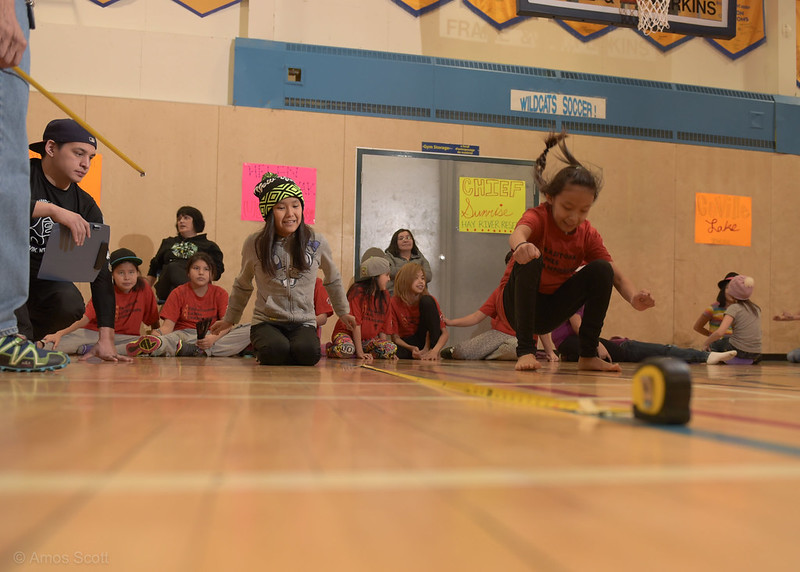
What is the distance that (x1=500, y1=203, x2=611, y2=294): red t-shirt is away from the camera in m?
2.08

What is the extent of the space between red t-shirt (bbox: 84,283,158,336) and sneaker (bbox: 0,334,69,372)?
1966mm

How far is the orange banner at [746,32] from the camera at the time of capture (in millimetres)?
4977

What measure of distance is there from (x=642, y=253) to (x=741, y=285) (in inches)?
32.9

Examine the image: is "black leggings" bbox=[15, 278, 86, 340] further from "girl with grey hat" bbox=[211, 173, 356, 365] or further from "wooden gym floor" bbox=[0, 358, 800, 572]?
"wooden gym floor" bbox=[0, 358, 800, 572]

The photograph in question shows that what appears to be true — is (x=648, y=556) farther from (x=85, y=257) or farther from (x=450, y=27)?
(x=450, y=27)

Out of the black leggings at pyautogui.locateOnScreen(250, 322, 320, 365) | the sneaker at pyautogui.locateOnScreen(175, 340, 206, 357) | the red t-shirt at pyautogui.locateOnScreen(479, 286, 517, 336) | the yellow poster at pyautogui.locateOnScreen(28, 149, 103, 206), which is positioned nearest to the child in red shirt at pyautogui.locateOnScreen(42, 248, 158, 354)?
the sneaker at pyautogui.locateOnScreen(175, 340, 206, 357)

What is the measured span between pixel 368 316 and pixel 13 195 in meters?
2.18

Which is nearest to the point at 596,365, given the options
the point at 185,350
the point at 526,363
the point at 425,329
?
the point at 526,363

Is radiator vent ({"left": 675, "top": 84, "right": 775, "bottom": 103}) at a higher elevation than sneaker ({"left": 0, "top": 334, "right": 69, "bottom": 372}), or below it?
higher

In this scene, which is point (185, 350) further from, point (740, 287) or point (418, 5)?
point (740, 287)

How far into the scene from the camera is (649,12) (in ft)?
A: 12.6

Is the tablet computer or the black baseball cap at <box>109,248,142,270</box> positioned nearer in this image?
the tablet computer

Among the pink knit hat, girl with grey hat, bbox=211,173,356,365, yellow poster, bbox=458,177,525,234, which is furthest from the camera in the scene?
yellow poster, bbox=458,177,525,234

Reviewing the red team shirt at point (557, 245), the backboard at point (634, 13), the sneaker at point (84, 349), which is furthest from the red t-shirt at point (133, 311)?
the backboard at point (634, 13)
